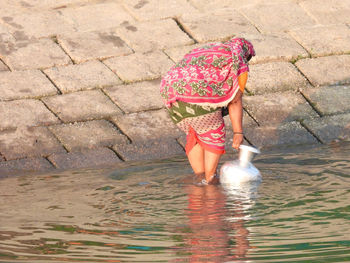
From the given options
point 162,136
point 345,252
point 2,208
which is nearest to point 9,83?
point 162,136

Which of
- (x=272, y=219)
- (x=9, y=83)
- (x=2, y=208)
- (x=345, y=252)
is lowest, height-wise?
(x=9, y=83)

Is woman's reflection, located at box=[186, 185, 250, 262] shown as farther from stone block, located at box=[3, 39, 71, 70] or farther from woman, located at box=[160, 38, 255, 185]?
stone block, located at box=[3, 39, 71, 70]

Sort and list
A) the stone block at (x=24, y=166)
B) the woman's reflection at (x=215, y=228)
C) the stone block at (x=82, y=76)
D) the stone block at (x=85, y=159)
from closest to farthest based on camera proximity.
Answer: the woman's reflection at (x=215, y=228)
the stone block at (x=24, y=166)
the stone block at (x=85, y=159)
the stone block at (x=82, y=76)

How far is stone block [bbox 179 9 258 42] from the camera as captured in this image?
770 centimetres

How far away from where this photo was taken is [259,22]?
7.99 meters

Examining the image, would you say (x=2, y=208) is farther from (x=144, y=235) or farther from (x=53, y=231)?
(x=144, y=235)

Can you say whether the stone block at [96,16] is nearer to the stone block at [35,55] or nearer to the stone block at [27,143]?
the stone block at [35,55]

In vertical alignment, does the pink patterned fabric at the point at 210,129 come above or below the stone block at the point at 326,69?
above

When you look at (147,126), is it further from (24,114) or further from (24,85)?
(24,85)

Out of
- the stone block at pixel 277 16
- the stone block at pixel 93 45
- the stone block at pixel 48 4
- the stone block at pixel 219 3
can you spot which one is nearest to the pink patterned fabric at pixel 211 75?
the stone block at pixel 93 45

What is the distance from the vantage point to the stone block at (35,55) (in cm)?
727

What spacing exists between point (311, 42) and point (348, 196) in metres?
3.27

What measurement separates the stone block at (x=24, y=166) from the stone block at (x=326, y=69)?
2.46 meters

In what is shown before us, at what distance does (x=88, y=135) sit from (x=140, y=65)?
1213 millimetres
